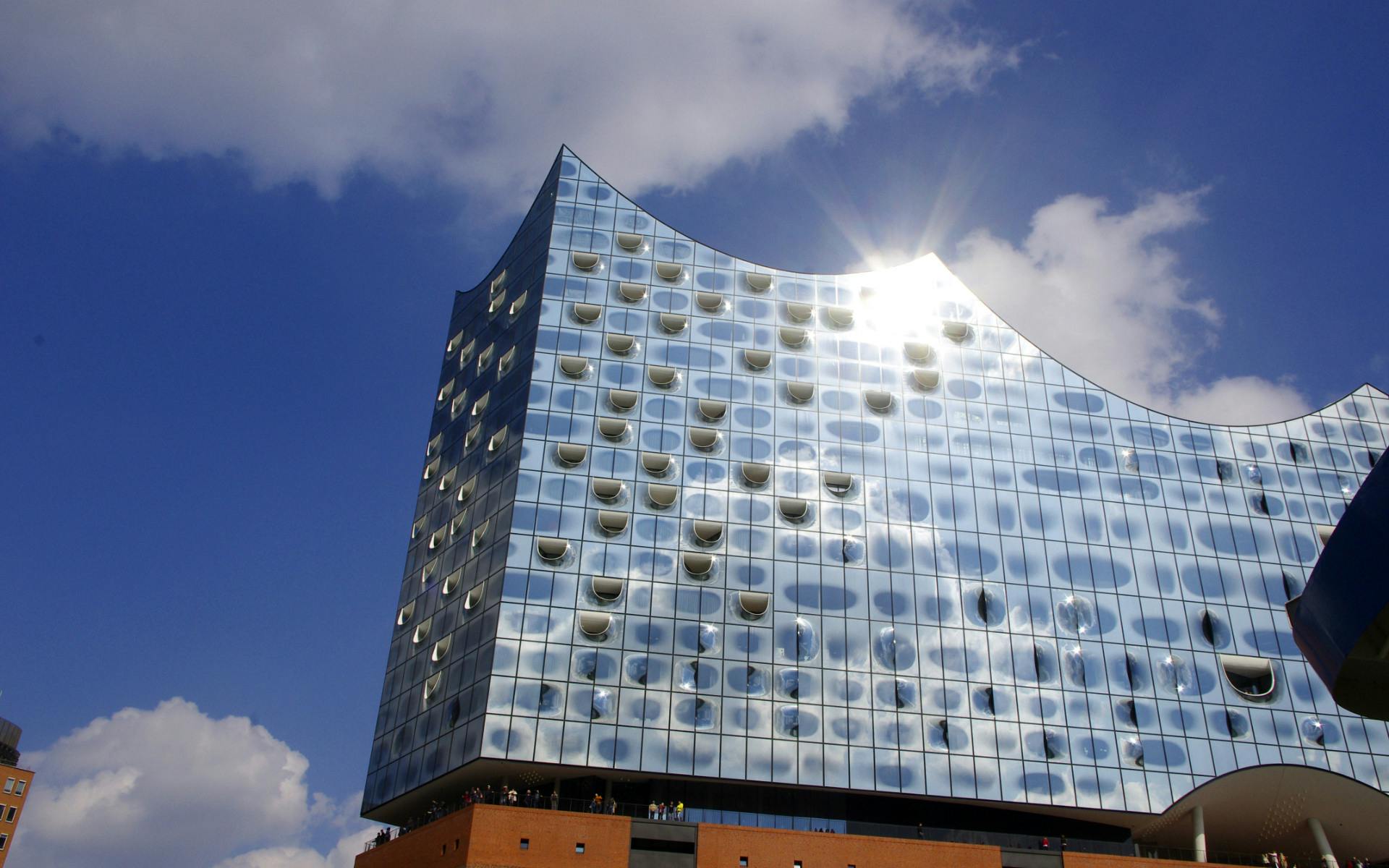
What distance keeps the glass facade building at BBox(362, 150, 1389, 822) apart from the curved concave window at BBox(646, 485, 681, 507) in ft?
0.31

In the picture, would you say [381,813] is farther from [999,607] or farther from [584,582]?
[999,607]

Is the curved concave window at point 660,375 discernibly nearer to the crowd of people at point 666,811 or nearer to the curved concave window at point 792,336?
the curved concave window at point 792,336

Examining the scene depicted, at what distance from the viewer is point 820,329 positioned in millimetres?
48062

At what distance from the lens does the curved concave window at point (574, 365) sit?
45.0m

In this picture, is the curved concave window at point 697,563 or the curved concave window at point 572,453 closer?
the curved concave window at point 697,563

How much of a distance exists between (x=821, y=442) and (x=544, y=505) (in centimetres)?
1069

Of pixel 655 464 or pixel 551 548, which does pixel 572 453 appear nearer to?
pixel 655 464

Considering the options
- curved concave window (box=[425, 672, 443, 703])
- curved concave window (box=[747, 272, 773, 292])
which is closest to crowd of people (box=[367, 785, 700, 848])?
curved concave window (box=[425, 672, 443, 703])

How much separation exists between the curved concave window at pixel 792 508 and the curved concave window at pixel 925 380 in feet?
25.5

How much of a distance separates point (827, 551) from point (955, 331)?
1256 centimetres

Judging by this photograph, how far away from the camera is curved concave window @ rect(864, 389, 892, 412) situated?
1816 inches

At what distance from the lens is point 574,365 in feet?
148

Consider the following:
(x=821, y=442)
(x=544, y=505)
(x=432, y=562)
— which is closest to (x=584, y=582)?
(x=544, y=505)

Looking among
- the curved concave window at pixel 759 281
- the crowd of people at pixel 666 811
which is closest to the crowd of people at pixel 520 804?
the crowd of people at pixel 666 811
